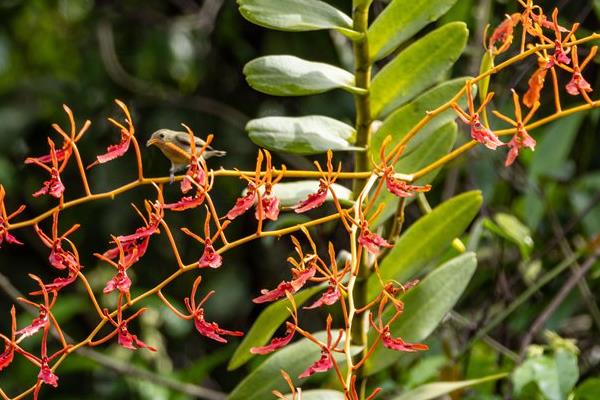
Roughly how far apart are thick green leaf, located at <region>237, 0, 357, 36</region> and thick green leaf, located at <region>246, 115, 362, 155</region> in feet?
0.29

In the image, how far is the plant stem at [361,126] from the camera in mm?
1014

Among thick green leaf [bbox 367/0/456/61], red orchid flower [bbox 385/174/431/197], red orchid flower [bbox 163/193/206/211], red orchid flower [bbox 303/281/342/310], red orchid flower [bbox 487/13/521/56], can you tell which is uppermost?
red orchid flower [bbox 487/13/521/56]

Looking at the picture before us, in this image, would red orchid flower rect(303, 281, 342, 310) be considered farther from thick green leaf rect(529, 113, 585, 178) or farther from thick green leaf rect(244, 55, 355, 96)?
thick green leaf rect(529, 113, 585, 178)

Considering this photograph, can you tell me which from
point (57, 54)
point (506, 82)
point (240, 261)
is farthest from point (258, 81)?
point (57, 54)

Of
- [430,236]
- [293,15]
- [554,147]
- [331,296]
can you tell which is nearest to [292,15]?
[293,15]

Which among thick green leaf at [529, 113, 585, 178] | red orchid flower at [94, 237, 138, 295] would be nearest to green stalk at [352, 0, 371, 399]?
red orchid flower at [94, 237, 138, 295]

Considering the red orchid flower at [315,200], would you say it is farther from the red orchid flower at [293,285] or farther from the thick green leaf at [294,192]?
the thick green leaf at [294,192]

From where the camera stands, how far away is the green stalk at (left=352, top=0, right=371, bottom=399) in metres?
1.01

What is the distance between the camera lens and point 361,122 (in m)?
1.05

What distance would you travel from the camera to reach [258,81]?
101 cm

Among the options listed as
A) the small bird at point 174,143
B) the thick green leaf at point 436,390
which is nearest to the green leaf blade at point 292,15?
the small bird at point 174,143

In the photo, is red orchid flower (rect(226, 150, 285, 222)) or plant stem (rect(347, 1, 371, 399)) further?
plant stem (rect(347, 1, 371, 399))

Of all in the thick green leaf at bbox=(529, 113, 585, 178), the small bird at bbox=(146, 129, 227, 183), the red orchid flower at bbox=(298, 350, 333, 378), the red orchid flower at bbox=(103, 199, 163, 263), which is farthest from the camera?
the thick green leaf at bbox=(529, 113, 585, 178)

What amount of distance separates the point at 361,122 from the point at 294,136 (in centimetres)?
8
